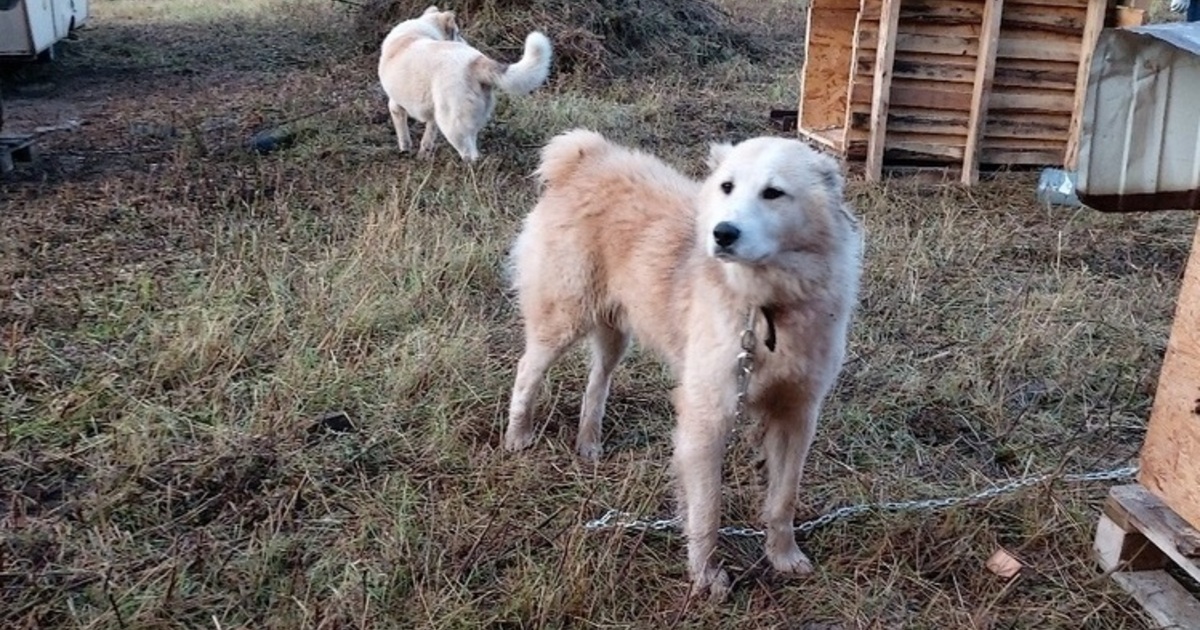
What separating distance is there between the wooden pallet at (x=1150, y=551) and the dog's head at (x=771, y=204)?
1125 mm

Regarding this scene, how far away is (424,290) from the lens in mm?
4531

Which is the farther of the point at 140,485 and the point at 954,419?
the point at 954,419

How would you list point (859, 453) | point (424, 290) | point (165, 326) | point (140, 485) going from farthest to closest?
point (424, 290)
point (165, 326)
point (859, 453)
point (140, 485)

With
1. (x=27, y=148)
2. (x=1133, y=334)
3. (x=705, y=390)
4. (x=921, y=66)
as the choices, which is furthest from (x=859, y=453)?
(x=27, y=148)

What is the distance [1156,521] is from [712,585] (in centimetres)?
119

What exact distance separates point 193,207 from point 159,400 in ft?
7.64

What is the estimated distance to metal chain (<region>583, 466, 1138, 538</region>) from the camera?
9.68 ft

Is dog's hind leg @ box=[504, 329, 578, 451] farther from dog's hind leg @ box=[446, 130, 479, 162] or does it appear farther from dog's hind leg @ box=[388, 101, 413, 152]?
dog's hind leg @ box=[388, 101, 413, 152]

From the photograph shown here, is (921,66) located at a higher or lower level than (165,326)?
higher

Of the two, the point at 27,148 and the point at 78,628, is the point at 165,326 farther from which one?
the point at 27,148

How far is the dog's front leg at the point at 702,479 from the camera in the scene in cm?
268

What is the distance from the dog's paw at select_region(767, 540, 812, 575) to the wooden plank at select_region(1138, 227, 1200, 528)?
98 centimetres

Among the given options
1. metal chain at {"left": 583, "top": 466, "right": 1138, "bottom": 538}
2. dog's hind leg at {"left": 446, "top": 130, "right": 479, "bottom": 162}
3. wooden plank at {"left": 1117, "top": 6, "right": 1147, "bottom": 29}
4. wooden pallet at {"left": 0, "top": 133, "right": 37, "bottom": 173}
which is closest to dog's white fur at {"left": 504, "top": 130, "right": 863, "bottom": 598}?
metal chain at {"left": 583, "top": 466, "right": 1138, "bottom": 538}

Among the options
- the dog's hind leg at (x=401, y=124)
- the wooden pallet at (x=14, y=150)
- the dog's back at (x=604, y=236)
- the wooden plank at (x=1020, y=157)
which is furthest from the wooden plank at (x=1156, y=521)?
the wooden pallet at (x=14, y=150)
